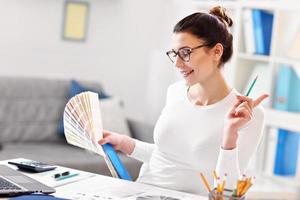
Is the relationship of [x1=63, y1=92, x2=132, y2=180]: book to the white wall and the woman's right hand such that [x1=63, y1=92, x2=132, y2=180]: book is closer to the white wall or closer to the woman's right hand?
the woman's right hand

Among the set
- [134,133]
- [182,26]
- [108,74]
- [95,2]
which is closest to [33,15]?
[95,2]

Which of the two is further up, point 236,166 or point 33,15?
point 33,15

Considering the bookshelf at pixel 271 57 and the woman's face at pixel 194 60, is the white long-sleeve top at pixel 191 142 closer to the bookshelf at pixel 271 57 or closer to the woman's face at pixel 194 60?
the woman's face at pixel 194 60

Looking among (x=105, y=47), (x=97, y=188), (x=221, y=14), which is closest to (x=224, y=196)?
(x=97, y=188)

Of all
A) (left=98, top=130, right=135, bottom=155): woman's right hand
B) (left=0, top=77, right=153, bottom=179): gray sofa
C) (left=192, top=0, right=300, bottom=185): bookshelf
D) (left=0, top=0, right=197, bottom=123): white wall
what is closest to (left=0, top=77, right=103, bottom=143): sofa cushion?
(left=0, top=77, right=153, bottom=179): gray sofa

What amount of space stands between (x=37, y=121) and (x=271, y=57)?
155 centimetres

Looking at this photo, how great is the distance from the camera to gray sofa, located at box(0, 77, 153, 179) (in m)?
3.39

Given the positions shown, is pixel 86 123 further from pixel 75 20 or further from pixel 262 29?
pixel 75 20

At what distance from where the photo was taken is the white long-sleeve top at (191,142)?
1.82m

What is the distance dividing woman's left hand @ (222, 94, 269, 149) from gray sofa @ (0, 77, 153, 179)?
172 centimetres

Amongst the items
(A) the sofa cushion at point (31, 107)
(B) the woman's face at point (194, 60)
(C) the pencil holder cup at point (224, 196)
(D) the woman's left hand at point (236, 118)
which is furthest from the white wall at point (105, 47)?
(C) the pencil holder cup at point (224, 196)

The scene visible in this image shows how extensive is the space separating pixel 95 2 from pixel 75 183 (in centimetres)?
277

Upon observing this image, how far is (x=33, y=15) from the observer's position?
13.4 ft

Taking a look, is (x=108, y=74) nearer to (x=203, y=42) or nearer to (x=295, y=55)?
(x=295, y=55)
